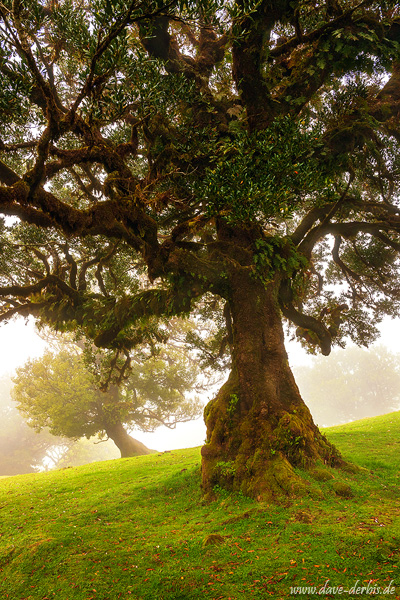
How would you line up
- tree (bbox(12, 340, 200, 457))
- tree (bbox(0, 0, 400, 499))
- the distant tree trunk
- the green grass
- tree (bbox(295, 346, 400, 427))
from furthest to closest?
tree (bbox(295, 346, 400, 427))
the distant tree trunk
tree (bbox(12, 340, 200, 457))
tree (bbox(0, 0, 400, 499))
the green grass

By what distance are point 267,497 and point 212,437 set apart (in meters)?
2.66

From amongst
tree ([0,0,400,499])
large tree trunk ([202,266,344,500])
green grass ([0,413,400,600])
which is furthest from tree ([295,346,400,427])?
green grass ([0,413,400,600])

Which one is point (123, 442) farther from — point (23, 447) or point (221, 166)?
point (23, 447)

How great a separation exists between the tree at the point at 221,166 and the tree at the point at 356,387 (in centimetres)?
9432

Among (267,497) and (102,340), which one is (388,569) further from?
(102,340)

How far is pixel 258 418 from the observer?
9117 millimetres

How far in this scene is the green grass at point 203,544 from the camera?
4457 millimetres

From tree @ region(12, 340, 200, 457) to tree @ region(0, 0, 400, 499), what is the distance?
19376 millimetres

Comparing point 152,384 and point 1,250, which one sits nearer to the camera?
point 1,250

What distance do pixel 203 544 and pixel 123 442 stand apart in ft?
93.7

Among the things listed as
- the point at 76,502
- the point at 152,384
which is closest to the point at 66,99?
the point at 76,502

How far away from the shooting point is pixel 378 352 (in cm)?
9875

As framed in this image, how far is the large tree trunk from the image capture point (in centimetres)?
809

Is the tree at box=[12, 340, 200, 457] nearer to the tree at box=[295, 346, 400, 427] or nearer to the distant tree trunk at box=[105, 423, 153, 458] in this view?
the distant tree trunk at box=[105, 423, 153, 458]
